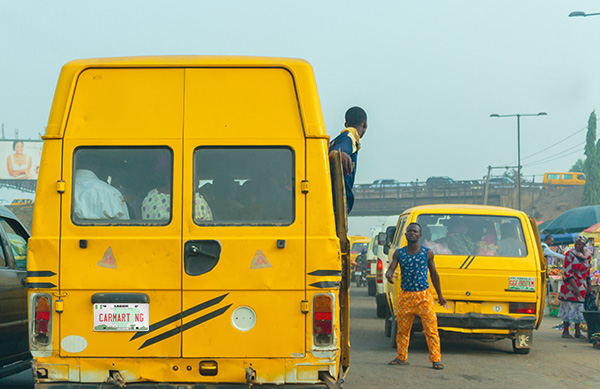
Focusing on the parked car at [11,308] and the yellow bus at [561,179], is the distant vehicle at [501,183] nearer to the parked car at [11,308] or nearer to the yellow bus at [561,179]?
the yellow bus at [561,179]

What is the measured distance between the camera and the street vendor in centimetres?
1429

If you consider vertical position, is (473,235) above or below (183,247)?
below

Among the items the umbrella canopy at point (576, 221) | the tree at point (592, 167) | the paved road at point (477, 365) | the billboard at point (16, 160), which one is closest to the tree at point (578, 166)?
the tree at point (592, 167)

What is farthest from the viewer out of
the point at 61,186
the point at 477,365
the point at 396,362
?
the point at 477,365

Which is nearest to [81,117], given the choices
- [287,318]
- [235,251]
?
[235,251]

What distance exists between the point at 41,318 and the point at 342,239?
2194 mm

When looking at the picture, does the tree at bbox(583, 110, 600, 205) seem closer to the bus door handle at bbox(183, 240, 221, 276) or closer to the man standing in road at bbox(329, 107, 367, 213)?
the man standing in road at bbox(329, 107, 367, 213)

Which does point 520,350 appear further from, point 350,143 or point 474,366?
point 350,143

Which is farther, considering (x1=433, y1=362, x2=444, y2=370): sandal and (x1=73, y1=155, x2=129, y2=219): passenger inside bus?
(x1=433, y1=362, x2=444, y2=370): sandal

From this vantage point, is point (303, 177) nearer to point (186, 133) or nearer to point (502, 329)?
point (186, 133)

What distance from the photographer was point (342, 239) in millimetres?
6301

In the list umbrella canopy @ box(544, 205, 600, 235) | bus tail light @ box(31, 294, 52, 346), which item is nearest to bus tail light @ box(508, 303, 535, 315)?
bus tail light @ box(31, 294, 52, 346)

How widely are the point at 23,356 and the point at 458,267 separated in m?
5.84

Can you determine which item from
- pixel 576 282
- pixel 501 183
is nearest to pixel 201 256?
pixel 576 282
